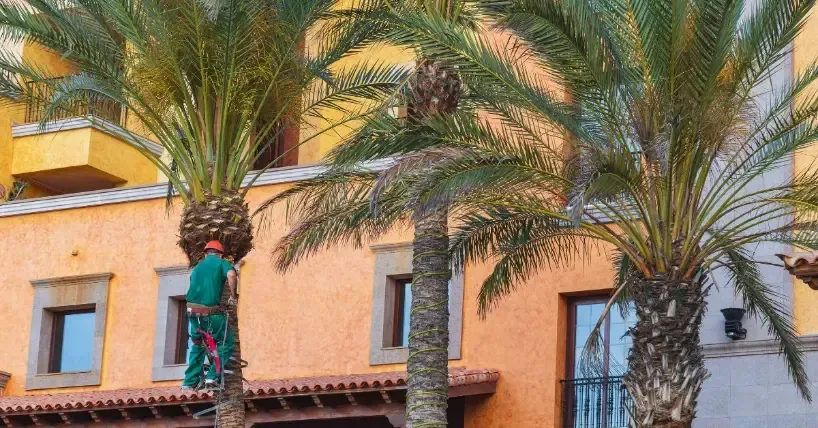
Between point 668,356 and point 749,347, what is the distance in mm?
4923

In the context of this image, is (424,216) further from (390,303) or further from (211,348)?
(390,303)

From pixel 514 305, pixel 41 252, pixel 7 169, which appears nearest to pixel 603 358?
pixel 514 305

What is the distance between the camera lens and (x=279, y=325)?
27.7 meters

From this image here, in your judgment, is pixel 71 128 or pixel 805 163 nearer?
pixel 805 163

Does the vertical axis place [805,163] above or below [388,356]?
above

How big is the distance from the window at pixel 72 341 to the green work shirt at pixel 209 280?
984cm

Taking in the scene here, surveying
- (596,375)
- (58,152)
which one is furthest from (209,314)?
(58,152)

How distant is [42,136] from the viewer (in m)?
32.0

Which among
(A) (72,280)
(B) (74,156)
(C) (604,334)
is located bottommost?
(C) (604,334)

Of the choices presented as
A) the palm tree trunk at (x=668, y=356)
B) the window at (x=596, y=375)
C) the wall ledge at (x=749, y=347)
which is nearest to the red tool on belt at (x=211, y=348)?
the palm tree trunk at (x=668, y=356)

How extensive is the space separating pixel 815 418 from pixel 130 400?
31.8 feet

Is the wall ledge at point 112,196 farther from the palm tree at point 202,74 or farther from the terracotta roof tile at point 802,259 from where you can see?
the terracotta roof tile at point 802,259

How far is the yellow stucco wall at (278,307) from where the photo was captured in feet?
83.6

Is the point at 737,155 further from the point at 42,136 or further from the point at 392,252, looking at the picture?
the point at 42,136
